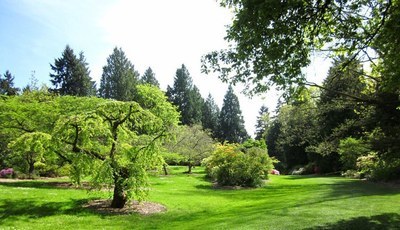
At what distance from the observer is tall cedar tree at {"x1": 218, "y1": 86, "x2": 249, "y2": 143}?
84.6 m

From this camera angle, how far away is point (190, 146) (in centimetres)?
4169

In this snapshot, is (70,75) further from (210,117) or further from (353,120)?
(353,120)

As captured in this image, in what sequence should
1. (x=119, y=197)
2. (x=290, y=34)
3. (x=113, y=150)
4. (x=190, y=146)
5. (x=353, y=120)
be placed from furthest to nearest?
1. (x=190, y=146)
2. (x=353, y=120)
3. (x=113, y=150)
4. (x=119, y=197)
5. (x=290, y=34)

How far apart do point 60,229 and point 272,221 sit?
6694 mm

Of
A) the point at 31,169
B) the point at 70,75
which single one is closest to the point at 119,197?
the point at 31,169

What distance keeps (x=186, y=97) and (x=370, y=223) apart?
2845 inches

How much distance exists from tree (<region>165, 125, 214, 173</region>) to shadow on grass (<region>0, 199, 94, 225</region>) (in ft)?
81.8

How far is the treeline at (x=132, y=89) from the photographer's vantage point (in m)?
68.8

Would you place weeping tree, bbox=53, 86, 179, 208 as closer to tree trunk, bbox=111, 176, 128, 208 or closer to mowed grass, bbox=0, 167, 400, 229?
tree trunk, bbox=111, 176, 128, 208

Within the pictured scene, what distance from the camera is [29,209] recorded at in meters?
13.6

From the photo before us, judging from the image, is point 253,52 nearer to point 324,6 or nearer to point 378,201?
point 324,6

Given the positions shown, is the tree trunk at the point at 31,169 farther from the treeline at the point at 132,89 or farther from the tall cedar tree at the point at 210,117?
the tall cedar tree at the point at 210,117

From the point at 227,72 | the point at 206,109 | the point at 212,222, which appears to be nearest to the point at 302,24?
the point at 227,72

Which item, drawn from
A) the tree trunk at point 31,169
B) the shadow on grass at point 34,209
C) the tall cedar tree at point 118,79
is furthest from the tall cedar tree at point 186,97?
the shadow on grass at point 34,209
